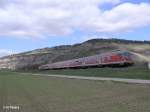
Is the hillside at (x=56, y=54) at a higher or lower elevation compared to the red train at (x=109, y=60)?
higher

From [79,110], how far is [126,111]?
1.71 m

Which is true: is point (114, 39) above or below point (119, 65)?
above

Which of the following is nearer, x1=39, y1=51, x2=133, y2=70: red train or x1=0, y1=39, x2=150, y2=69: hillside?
x1=39, y1=51, x2=133, y2=70: red train

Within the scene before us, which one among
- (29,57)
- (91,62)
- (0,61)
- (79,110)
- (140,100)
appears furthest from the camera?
(0,61)

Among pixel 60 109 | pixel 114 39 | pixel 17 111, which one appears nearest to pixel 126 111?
pixel 60 109

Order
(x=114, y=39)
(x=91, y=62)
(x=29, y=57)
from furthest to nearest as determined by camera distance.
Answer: (x=29, y=57)
(x=114, y=39)
(x=91, y=62)

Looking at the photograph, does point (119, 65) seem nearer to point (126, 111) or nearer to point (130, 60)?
point (130, 60)

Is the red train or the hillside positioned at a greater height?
the hillside

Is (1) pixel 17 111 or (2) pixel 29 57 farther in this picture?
(2) pixel 29 57

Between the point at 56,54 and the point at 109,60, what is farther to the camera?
the point at 56,54

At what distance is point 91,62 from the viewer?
61.1 m

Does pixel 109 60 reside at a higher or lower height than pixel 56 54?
lower

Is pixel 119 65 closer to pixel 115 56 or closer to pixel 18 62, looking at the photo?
pixel 115 56

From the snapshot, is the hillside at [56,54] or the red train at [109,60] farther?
the hillside at [56,54]
